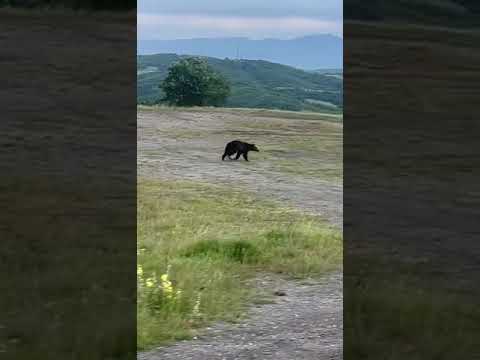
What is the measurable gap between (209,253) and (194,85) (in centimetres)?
646

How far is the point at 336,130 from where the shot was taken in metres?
9.43

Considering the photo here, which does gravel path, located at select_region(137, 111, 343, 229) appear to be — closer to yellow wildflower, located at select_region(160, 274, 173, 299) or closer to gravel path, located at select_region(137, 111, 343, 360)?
gravel path, located at select_region(137, 111, 343, 360)

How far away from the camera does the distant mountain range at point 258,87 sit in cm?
947

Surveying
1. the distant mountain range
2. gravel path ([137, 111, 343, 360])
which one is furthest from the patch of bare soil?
the distant mountain range

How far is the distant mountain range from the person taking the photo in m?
9.47

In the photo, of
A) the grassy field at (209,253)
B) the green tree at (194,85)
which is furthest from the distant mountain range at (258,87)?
the grassy field at (209,253)

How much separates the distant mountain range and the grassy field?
259cm

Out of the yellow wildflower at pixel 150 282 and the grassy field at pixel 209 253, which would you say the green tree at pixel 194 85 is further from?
the yellow wildflower at pixel 150 282

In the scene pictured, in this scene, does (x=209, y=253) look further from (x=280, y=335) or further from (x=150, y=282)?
(x=280, y=335)

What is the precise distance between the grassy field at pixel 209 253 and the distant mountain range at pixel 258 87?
259cm
